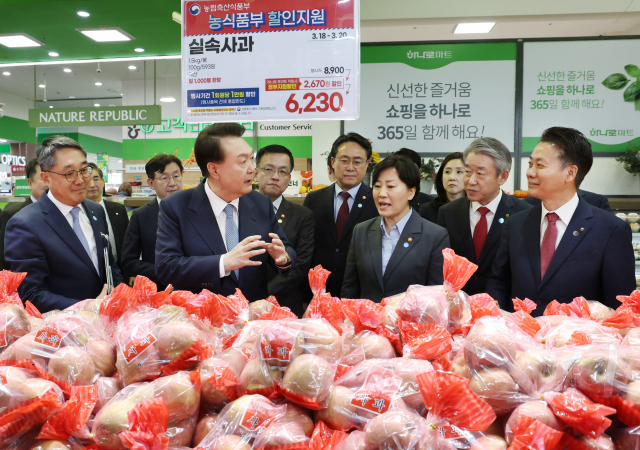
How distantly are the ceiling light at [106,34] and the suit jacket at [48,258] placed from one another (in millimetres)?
5124

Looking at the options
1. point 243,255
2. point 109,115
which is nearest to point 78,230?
point 243,255

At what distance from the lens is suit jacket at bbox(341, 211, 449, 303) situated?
2.53 m

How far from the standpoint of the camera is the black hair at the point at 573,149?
231 cm

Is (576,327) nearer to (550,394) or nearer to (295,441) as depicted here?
(550,394)

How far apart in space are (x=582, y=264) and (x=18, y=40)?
318 inches

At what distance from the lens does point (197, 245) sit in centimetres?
236

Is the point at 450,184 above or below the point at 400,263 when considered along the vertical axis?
above

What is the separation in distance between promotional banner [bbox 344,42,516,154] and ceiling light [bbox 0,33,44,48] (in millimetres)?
5056

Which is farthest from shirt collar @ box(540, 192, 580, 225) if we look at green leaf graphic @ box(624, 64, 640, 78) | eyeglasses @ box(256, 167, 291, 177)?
green leaf graphic @ box(624, 64, 640, 78)

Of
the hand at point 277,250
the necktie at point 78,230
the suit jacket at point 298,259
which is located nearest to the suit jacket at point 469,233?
the suit jacket at point 298,259

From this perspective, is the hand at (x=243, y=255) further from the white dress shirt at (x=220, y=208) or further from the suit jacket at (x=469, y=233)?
the suit jacket at (x=469, y=233)

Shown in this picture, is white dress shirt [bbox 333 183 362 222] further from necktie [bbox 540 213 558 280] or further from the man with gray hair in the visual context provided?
necktie [bbox 540 213 558 280]

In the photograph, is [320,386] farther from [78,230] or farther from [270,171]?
[270,171]

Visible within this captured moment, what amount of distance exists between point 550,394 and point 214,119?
93.5 inches
